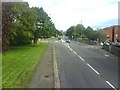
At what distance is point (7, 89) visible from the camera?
8367 mm

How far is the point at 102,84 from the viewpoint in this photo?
1000 cm

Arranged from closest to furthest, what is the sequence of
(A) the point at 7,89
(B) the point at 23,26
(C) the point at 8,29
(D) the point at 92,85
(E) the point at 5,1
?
(A) the point at 7,89 < (D) the point at 92,85 < (E) the point at 5,1 < (C) the point at 8,29 < (B) the point at 23,26

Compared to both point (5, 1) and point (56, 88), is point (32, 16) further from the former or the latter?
point (56, 88)

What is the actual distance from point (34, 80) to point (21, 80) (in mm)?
699

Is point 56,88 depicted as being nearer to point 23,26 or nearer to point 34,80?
point 34,80

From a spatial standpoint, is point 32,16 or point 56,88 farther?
point 32,16

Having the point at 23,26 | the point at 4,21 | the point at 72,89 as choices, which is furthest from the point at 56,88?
the point at 23,26

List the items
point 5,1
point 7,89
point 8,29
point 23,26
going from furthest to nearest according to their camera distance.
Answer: point 23,26, point 8,29, point 5,1, point 7,89

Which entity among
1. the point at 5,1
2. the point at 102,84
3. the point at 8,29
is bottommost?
the point at 102,84

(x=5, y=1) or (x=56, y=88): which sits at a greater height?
(x=5, y=1)

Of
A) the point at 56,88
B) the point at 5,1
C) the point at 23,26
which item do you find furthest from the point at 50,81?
the point at 23,26

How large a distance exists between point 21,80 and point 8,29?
413cm

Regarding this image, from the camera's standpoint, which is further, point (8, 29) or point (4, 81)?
point (8, 29)

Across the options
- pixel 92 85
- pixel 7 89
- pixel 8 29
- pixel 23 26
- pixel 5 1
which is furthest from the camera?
pixel 23 26
